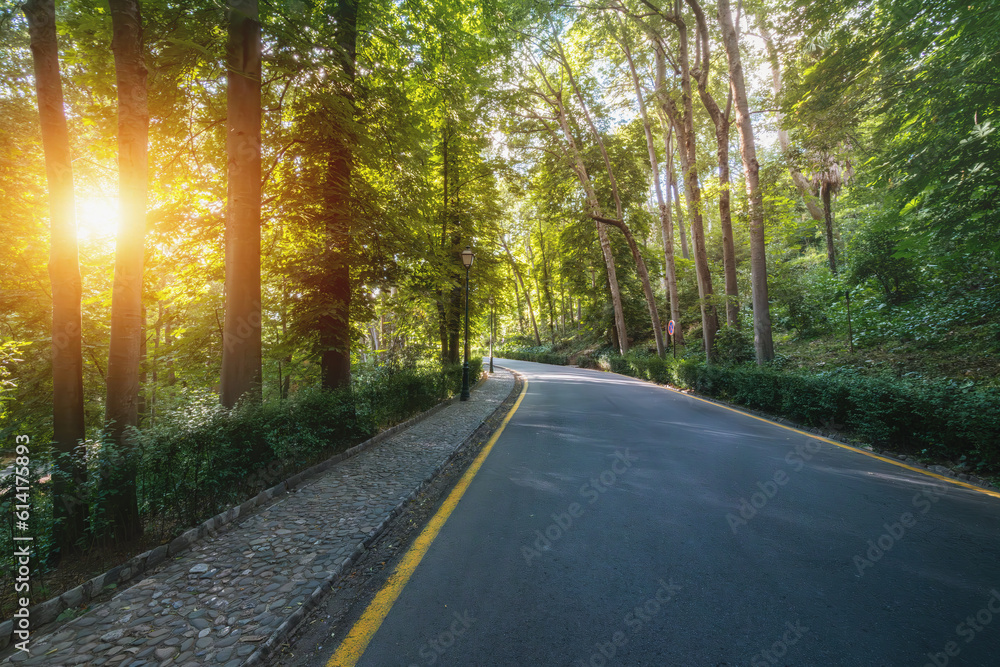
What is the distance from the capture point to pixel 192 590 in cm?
283

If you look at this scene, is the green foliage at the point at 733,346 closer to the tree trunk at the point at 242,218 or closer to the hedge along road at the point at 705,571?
the hedge along road at the point at 705,571

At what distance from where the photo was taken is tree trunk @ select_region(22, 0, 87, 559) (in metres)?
3.73

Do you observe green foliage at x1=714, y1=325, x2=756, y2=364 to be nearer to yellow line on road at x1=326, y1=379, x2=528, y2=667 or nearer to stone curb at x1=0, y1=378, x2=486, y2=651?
yellow line on road at x1=326, y1=379, x2=528, y2=667

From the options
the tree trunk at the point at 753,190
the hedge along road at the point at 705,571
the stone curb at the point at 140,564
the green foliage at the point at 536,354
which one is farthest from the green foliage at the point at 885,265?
the green foliage at the point at 536,354

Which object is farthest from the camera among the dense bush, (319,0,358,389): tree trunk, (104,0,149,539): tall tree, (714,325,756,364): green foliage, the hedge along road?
(714,325,756,364): green foliage

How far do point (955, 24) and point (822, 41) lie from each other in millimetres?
3442

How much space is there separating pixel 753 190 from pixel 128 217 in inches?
505

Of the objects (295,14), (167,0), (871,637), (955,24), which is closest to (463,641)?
(871,637)

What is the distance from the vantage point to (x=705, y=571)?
295cm

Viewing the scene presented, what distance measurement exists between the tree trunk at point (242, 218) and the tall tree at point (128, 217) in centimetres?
172

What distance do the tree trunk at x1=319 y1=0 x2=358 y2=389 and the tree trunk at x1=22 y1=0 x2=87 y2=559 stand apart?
3.79 metres

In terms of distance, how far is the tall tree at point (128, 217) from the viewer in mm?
3939

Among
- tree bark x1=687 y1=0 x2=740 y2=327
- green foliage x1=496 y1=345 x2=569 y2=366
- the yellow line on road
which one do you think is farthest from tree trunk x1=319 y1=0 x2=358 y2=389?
green foliage x1=496 y1=345 x2=569 y2=366

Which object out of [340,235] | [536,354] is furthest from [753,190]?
[536,354]
